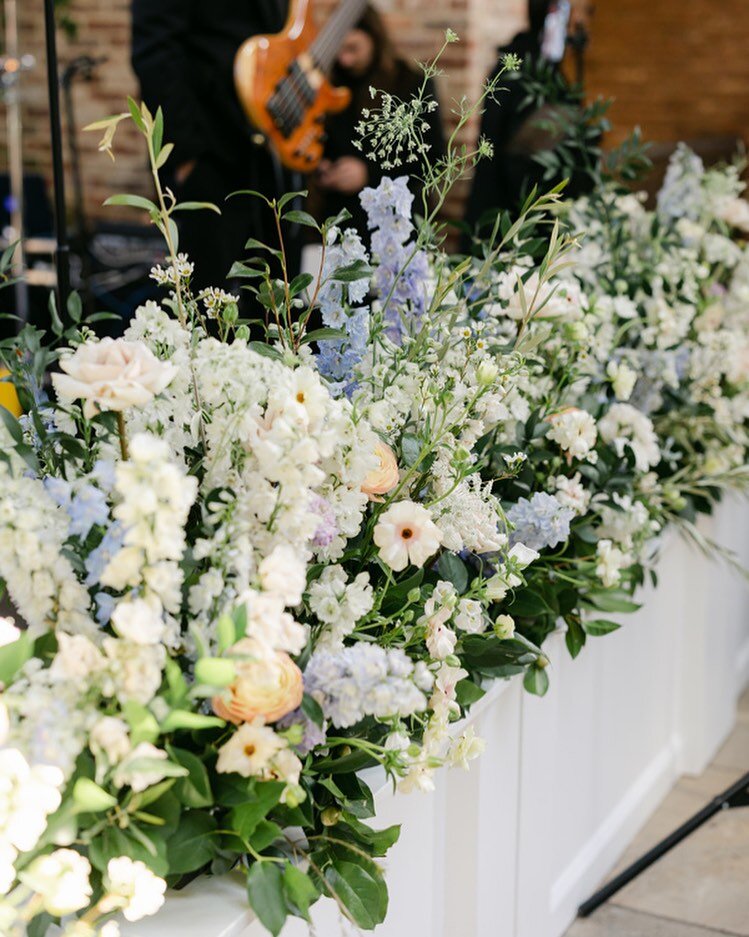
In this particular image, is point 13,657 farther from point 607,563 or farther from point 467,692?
point 607,563

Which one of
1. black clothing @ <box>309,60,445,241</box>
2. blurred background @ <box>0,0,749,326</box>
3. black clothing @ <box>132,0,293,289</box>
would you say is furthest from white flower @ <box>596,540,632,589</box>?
blurred background @ <box>0,0,749,326</box>

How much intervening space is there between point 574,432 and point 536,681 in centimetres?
30

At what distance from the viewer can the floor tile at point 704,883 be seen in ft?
7.12

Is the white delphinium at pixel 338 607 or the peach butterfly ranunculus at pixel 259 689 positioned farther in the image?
the white delphinium at pixel 338 607

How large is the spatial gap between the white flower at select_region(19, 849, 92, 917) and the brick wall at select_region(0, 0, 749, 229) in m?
4.71

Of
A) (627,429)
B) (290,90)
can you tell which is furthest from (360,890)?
Result: (290,90)

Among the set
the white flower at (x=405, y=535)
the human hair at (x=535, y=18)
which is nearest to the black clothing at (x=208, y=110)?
the human hair at (x=535, y=18)

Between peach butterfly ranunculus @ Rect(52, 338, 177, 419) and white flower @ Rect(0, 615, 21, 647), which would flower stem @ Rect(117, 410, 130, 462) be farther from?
white flower @ Rect(0, 615, 21, 647)

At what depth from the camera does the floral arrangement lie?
86cm

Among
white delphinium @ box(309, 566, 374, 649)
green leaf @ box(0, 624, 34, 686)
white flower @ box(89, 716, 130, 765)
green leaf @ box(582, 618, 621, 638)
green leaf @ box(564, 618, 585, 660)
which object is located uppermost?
green leaf @ box(0, 624, 34, 686)

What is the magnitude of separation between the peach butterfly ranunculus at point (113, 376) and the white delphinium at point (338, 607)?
24 cm

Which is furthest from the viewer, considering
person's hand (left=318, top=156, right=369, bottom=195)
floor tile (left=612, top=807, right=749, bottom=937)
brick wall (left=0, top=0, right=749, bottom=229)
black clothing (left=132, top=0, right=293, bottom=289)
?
brick wall (left=0, top=0, right=749, bottom=229)

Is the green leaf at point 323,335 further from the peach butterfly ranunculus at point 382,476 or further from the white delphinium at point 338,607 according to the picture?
the white delphinium at point 338,607

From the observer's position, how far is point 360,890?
3.60ft
